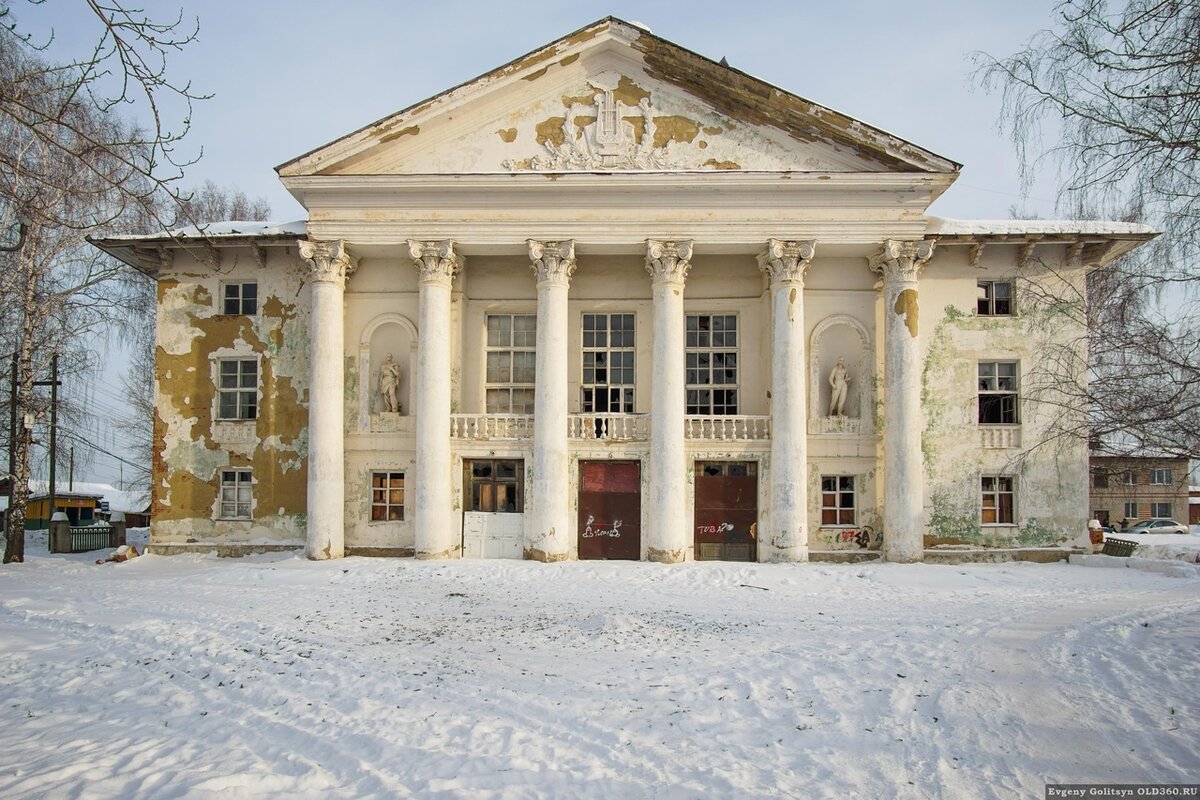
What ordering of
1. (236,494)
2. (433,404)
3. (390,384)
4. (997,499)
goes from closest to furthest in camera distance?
(433,404), (997,499), (390,384), (236,494)

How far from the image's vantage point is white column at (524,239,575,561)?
775 inches

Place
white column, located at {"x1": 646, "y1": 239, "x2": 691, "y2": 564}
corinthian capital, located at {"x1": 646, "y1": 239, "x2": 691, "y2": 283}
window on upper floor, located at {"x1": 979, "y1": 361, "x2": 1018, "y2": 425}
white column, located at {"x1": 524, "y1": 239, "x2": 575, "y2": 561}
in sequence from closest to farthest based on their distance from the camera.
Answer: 1. white column, located at {"x1": 646, "y1": 239, "x2": 691, "y2": 564}
2. white column, located at {"x1": 524, "y1": 239, "x2": 575, "y2": 561}
3. corinthian capital, located at {"x1": 646, "y1": 239, "x2": 691, "y2": 283}
4. window on upper floor, located at {"x1": 979, "y1": 361, "x2": 1018, "y2": 425}

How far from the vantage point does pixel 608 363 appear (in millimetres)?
21734

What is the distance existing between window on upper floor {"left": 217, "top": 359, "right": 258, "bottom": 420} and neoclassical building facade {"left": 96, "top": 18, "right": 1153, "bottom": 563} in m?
0.08

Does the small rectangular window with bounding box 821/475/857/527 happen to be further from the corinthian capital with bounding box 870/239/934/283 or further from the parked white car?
the parked white car

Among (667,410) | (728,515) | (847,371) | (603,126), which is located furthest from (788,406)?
(603,126)

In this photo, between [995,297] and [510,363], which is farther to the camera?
[510,363]

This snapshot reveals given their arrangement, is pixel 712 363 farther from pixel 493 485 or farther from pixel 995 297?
pixel 995 297

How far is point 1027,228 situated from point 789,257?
19.5 ft

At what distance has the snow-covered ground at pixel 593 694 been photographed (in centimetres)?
660

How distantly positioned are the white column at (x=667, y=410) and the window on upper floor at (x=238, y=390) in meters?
10.3

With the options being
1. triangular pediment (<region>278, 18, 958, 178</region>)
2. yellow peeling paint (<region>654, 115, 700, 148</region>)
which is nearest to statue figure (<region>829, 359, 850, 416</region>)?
triangular pediment (<region>278, 18, 958, 178</region>)

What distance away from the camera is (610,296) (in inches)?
858

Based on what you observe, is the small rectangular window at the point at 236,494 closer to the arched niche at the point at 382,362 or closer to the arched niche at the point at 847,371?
the arched niche at the point at 382,362
